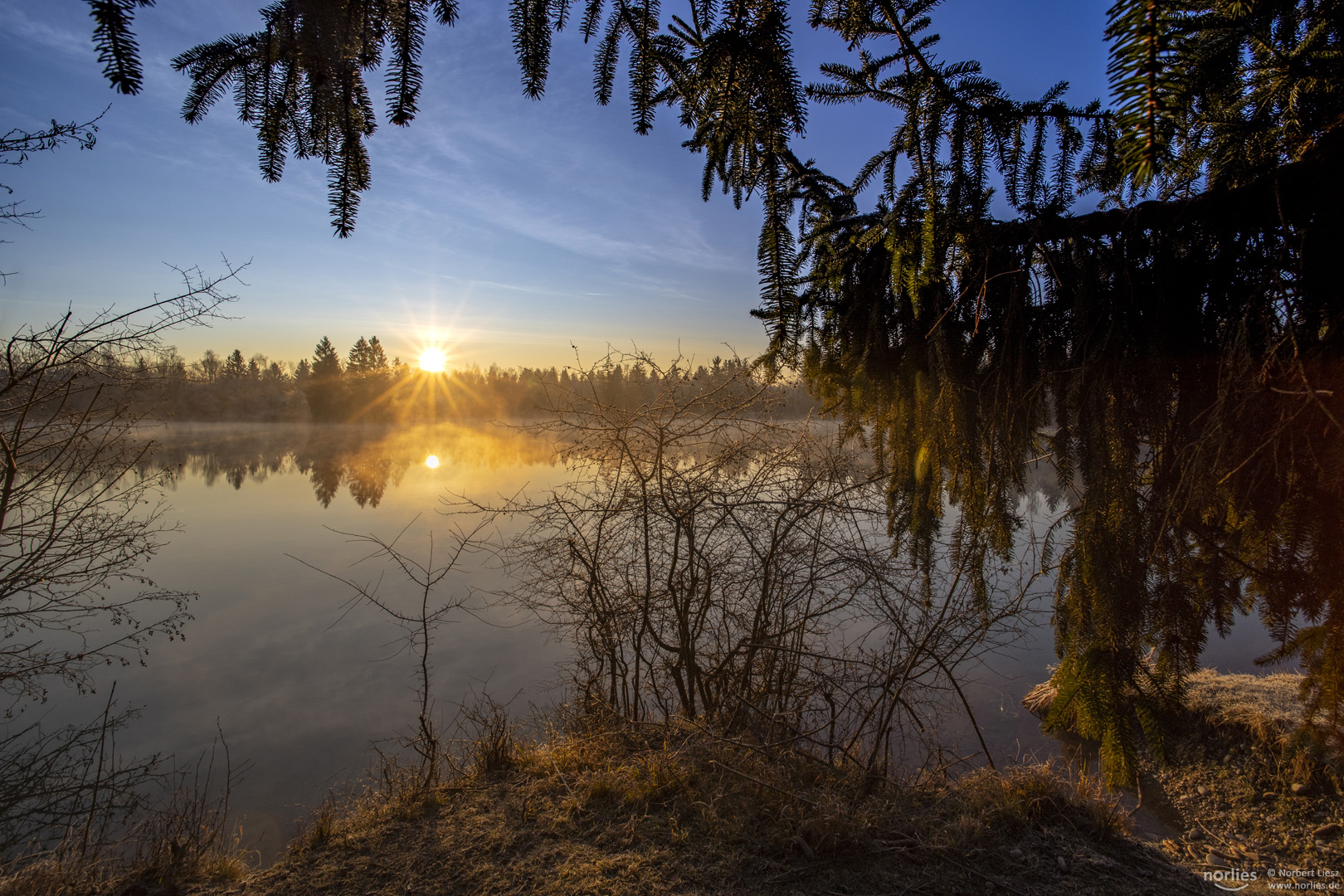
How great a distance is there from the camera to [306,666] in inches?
306

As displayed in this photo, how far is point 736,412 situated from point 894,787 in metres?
2.79

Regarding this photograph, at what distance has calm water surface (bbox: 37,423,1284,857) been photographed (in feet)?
19.1

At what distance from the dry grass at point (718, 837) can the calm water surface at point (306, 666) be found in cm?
125

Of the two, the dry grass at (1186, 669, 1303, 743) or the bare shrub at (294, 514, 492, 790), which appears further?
the bare shrub at (294, 514, 492, 790)

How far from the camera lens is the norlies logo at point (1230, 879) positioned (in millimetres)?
2732

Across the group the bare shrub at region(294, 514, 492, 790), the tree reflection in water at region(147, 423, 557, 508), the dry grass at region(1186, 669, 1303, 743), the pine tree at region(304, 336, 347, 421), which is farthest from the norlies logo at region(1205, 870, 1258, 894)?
the pine tree at region(304, 336, 347, 421)

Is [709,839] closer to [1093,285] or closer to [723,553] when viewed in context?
[723,553]

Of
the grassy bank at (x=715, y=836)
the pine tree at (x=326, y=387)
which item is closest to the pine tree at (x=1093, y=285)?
the grassy bank at (x=715, y=836)

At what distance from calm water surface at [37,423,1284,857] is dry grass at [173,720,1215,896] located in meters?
1.25

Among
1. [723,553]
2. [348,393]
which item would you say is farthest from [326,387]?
[723,553]

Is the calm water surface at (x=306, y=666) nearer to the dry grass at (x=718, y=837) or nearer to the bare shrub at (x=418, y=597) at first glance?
the bare shrub at (x=418, y=597)

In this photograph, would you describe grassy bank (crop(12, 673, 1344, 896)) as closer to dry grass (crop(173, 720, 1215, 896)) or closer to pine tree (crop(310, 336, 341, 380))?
dry grass (crop(173, 720, 1215, 896))

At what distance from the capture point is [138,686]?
734 cm

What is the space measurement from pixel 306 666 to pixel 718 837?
744cm
